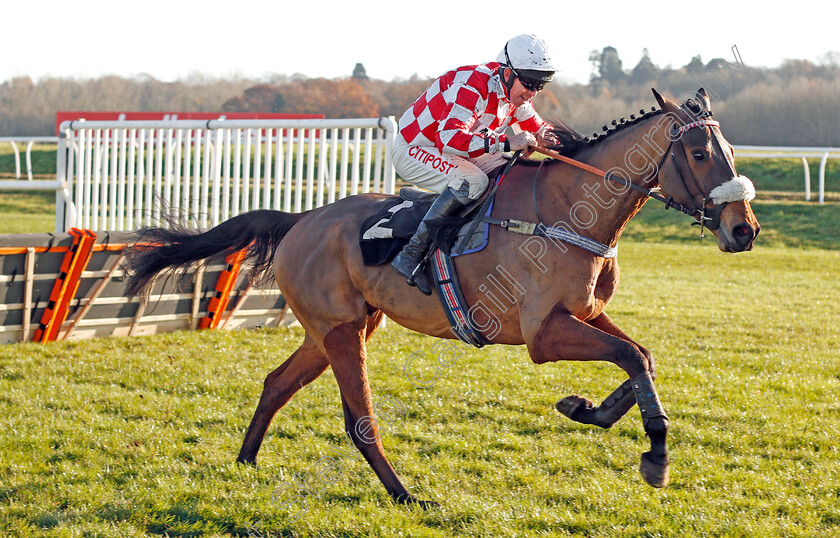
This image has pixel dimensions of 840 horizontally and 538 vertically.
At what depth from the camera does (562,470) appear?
4480 mm

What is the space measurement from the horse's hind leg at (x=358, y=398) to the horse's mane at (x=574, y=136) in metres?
1.38

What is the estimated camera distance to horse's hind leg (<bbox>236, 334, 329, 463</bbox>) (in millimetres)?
4527

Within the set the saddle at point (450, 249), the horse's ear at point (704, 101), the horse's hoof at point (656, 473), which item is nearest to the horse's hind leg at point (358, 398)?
the saddle at point (450, 249)

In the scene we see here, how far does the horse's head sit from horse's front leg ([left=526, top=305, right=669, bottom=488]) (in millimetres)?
590

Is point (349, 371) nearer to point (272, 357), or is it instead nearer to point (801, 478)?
point (801, 478)

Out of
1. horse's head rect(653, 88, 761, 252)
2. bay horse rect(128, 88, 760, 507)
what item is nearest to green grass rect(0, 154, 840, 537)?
bay horse rect(128, 88, 760, 507)

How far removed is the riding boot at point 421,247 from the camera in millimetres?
3971

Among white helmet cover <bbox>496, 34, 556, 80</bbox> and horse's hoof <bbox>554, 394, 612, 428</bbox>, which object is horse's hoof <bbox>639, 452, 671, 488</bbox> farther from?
white helmet cover <bbox>496, 34, 556, 80</bbox>

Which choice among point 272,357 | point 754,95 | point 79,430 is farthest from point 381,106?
point 79,430

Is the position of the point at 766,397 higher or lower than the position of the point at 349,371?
lower

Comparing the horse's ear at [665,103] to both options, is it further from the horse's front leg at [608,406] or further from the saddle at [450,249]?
the horse's front leg at [608,406]

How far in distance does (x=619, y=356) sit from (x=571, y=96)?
21796mm

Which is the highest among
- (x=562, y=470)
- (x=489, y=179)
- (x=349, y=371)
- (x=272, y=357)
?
(x=489, y=179)

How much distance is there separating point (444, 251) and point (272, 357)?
3.53 meters
